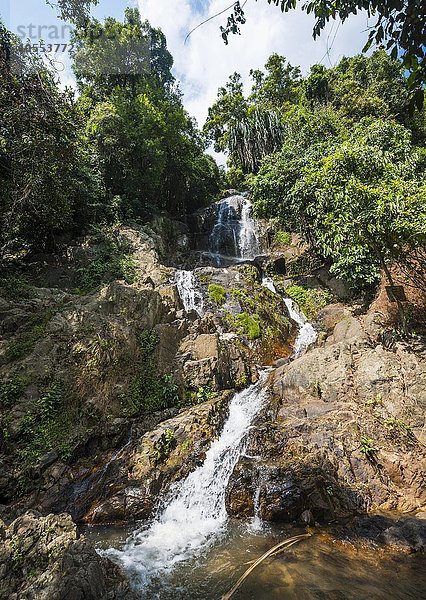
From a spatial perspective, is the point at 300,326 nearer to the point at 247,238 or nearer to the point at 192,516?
the point at 247,238

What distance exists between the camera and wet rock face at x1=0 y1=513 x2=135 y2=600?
10.6ft

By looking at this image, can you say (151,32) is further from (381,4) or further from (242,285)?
(381,4)

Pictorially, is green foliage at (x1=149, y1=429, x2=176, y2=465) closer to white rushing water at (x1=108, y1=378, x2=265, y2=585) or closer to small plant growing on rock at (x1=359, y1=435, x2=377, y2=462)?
white rushing water at (x1=108, y1=378, x2=265, y2=585)

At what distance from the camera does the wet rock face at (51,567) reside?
3.22 metres

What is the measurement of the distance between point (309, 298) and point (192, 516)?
10785 mm

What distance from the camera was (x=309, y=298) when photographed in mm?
14859

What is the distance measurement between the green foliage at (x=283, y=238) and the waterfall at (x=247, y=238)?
4.03ft

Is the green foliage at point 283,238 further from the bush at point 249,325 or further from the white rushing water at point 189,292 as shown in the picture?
the bush at point 249,325

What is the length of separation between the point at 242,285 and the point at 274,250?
18.6 feet

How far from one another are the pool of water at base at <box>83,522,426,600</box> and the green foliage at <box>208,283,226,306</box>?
8.29 m

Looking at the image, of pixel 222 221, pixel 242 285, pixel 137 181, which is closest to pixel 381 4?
pixel 242 285

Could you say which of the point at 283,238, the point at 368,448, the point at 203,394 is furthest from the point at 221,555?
the point at 283,238

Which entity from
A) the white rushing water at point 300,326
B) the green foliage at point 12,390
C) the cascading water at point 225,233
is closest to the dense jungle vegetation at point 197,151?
the white rushing water at point 300,326

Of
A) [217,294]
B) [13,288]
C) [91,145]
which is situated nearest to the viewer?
[13,288]
